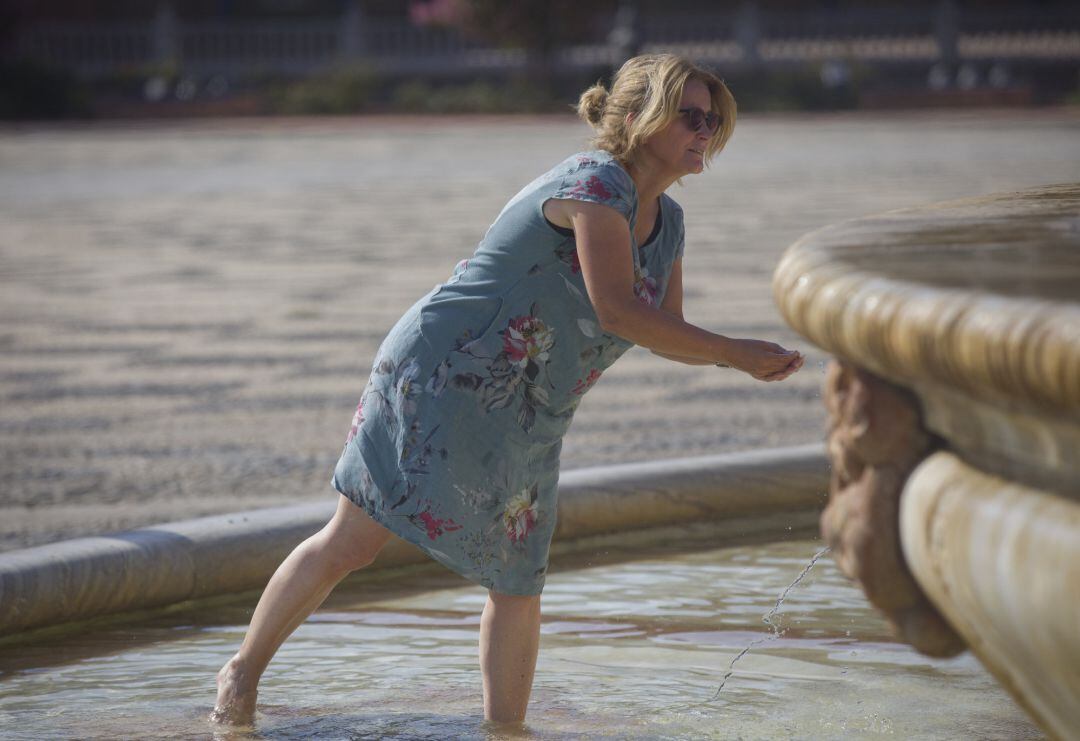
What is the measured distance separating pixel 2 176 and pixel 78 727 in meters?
16.7

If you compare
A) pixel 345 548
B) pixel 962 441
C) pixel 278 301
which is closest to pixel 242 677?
pixel 345 548

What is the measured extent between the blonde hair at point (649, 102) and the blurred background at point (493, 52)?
28.8 m

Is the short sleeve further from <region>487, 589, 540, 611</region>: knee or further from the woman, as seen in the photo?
<region>487, 589, 540, 611</region>: knee

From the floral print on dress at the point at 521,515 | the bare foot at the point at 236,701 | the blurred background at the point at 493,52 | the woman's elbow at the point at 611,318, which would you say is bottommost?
the blurred background at the point at 493,52

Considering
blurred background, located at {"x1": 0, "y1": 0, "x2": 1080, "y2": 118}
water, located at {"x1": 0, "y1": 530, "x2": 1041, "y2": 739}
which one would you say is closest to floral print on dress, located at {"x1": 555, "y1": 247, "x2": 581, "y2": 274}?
water, located at {"x1": 0, "y1": 530, "x2": 1041, "y2": 739}

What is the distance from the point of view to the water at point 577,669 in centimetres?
283

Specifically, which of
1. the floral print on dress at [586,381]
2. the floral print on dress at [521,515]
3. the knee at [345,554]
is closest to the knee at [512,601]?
the floral print on dress at [521,515]

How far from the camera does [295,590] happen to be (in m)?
2.80

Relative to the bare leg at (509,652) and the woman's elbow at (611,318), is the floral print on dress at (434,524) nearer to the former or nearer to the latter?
the bare leg at (509,652)

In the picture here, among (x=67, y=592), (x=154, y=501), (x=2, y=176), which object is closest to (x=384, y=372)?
(x=67, y=592)

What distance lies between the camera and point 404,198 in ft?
48.3

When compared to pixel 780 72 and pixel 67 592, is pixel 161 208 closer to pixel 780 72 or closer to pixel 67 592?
pixel 67 592

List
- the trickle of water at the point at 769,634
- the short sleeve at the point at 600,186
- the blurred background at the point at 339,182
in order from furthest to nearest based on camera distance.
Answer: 1. the blurred background at the point at 339,182
2. the trickle of water at the point at 769,634
3. the short sleeve at the point at 600,186

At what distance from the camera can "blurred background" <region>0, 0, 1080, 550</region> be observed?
17.4ft
